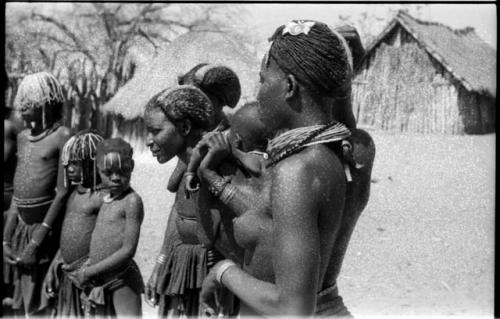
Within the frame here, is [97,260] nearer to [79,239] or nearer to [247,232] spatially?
[79,239]

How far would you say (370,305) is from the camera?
6.66 metres

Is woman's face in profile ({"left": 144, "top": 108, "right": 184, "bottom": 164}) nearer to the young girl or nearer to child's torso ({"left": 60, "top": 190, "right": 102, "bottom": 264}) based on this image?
the young girl

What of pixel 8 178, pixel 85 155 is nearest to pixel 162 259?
pixel 85 155

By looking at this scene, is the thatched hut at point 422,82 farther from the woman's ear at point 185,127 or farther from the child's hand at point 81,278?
the woman's ear at point 185,127

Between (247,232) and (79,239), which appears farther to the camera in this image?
(79,239)

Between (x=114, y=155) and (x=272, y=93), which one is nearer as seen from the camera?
(x=272, y=93)

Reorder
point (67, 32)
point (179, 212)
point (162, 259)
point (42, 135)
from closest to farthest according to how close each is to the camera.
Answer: point (179, 212)
point (162, 259)
point (42, 135)
point (67, 32)

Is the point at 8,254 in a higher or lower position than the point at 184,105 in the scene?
lower

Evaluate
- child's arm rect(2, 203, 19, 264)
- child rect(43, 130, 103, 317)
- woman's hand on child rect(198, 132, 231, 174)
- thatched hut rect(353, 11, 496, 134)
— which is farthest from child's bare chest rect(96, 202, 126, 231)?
thatched hut rect(353, 11, 496, 134)

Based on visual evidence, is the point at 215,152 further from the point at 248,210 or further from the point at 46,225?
the point at 46,225

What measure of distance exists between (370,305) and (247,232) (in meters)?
4.82

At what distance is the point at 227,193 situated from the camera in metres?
2.23

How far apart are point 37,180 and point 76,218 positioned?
61 cm

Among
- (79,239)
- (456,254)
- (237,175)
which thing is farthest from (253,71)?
(237,175)
